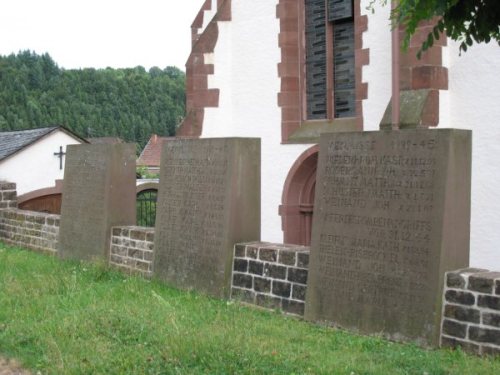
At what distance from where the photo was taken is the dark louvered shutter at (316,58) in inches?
498

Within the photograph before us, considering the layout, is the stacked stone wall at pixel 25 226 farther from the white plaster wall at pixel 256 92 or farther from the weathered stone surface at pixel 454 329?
the weathered stone surface at pixel 454 329

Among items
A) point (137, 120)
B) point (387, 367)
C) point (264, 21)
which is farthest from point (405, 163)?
point (137, 120)

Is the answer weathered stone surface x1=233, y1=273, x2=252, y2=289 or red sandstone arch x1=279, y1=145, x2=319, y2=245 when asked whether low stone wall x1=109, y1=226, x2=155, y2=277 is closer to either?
weathered stone surface x1=233, y1=273, x2=252, y2=289

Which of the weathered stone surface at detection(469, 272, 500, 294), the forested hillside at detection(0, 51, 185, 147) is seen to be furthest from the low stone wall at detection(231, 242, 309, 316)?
the forested hillside at detection(0, 51, 185, 147)

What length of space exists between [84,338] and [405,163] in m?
2.88

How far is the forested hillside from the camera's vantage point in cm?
5869

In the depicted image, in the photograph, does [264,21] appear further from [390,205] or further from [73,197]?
[390,205]

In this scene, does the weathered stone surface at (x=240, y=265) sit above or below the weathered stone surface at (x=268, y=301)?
above

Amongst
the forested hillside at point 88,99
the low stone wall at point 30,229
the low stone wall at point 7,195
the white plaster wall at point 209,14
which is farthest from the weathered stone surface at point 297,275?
the forested hillside at point 88,99

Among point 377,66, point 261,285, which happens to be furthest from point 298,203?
point 261,285

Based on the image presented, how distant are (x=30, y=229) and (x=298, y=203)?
15.5ft

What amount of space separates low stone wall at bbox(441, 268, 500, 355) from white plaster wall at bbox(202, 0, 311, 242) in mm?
7347

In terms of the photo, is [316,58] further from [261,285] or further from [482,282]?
[482,282]

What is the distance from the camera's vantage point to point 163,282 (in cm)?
818
